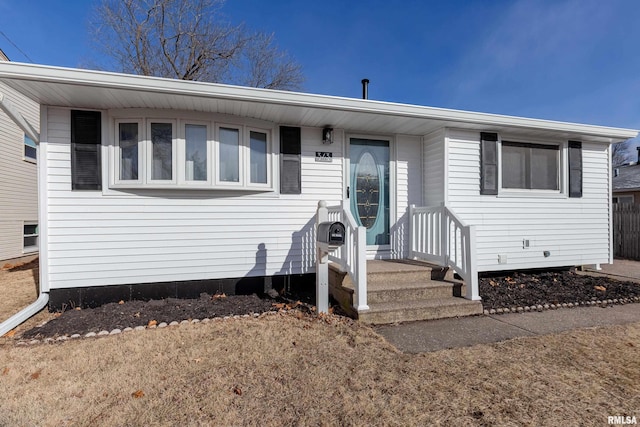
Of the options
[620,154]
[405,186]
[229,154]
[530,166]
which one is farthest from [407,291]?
[620,154]

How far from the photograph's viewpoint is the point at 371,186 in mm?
5098

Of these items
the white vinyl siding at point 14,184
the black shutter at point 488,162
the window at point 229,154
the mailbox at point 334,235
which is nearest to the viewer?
the mailbox at point 334,235

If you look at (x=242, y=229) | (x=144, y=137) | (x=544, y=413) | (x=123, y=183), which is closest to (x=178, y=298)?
(x=242, y=229)

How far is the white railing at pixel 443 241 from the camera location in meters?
3.95

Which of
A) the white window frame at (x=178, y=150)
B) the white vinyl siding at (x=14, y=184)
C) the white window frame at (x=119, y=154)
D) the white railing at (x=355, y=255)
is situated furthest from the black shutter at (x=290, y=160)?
the white vinyl siding at (x=14, y=184)

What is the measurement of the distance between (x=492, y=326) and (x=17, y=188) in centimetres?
1104

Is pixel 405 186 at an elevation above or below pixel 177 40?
below

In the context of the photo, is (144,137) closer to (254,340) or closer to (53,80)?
(53,80)

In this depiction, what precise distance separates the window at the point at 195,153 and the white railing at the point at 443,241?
3.23 metres

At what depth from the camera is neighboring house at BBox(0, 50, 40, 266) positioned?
25.6 ft

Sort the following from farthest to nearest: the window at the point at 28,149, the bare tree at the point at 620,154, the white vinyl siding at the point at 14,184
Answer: the bare tree at the point at 620,154 < the window at the point at 28,149 < the white vinyl siding at the point at 14,184

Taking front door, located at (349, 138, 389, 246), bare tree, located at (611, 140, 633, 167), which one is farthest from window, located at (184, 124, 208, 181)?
bare tree, located at (611, 140, 633, 167)

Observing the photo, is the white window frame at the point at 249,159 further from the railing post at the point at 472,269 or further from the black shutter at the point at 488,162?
the black shutter at the point at 488,162

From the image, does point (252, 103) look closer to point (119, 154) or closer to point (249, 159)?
point (249, 159)
